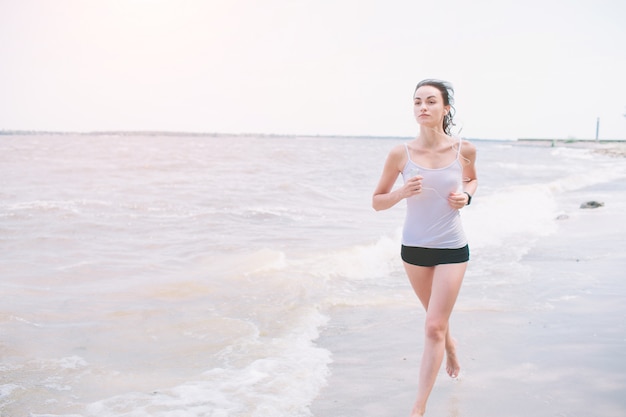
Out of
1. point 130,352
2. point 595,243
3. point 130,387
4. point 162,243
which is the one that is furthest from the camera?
point 162,243

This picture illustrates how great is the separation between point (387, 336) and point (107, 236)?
25.5 feet

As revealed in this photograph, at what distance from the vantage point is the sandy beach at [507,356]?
164 inches

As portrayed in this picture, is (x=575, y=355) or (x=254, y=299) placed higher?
(x=575, y=355)

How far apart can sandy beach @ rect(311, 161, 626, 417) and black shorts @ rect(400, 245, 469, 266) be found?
3.44 ft

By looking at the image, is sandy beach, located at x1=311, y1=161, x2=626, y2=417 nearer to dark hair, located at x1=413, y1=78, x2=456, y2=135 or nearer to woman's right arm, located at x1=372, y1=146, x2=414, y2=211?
woman's right arm, located at x1=372, y1=146, x2=414, y2=211

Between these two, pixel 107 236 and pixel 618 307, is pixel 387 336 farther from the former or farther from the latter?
pixel 107 236

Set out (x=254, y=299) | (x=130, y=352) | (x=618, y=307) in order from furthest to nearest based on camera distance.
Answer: (x=254, y=299) → (x=618, y=307) → (x=130, y=352)

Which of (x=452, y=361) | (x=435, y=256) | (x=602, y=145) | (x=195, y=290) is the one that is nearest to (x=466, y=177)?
(x=435, y=256)

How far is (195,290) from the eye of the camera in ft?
25.9

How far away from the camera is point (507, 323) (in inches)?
235

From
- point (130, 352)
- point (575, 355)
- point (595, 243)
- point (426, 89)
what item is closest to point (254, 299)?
point (130, 352)

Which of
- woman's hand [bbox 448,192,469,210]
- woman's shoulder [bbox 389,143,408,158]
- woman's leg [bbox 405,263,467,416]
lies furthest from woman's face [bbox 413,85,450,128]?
woman's leg [bbox 405,263,467,416]

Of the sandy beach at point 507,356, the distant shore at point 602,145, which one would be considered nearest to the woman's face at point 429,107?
the sandy beach at point 507,356

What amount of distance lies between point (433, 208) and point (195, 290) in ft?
15.7
